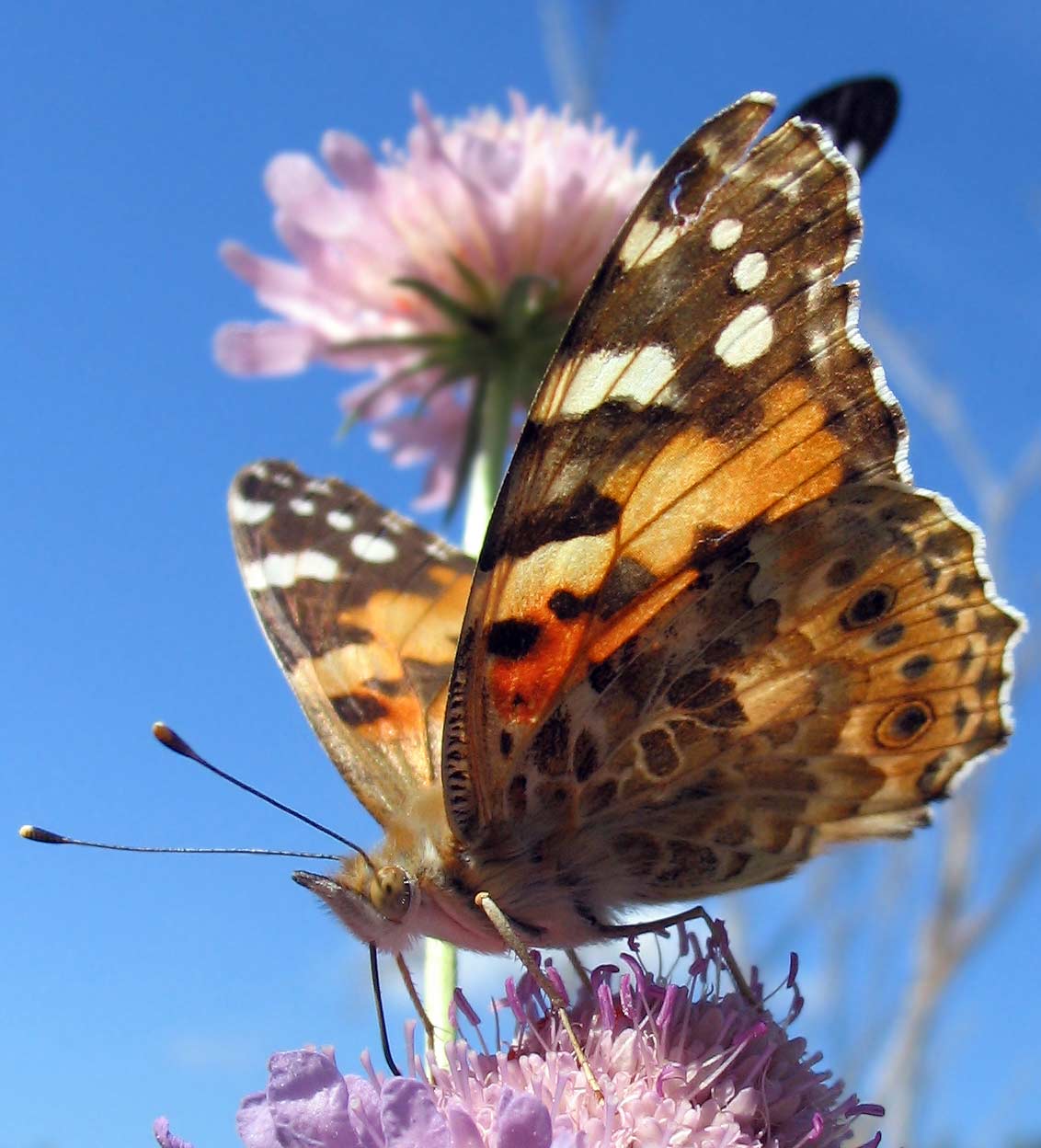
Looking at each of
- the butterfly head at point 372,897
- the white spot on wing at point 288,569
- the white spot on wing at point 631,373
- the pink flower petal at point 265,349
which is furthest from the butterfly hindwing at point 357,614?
the pink flower petal at point 265,349

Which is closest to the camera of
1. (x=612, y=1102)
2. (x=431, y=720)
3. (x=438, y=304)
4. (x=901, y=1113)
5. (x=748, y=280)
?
(x=612, y=1102)

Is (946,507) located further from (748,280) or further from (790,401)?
(748,280)

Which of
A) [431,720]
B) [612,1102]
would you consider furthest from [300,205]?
[612,1102]

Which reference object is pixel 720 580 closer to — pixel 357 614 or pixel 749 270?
pixel 749 270

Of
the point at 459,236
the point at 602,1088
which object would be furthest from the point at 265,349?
the point at 602,1088

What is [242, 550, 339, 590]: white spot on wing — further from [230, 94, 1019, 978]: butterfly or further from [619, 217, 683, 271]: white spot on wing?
[619, 217, 683, 271]: white spot on wing

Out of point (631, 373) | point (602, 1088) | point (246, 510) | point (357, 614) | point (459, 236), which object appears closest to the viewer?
point (602, 1088)
